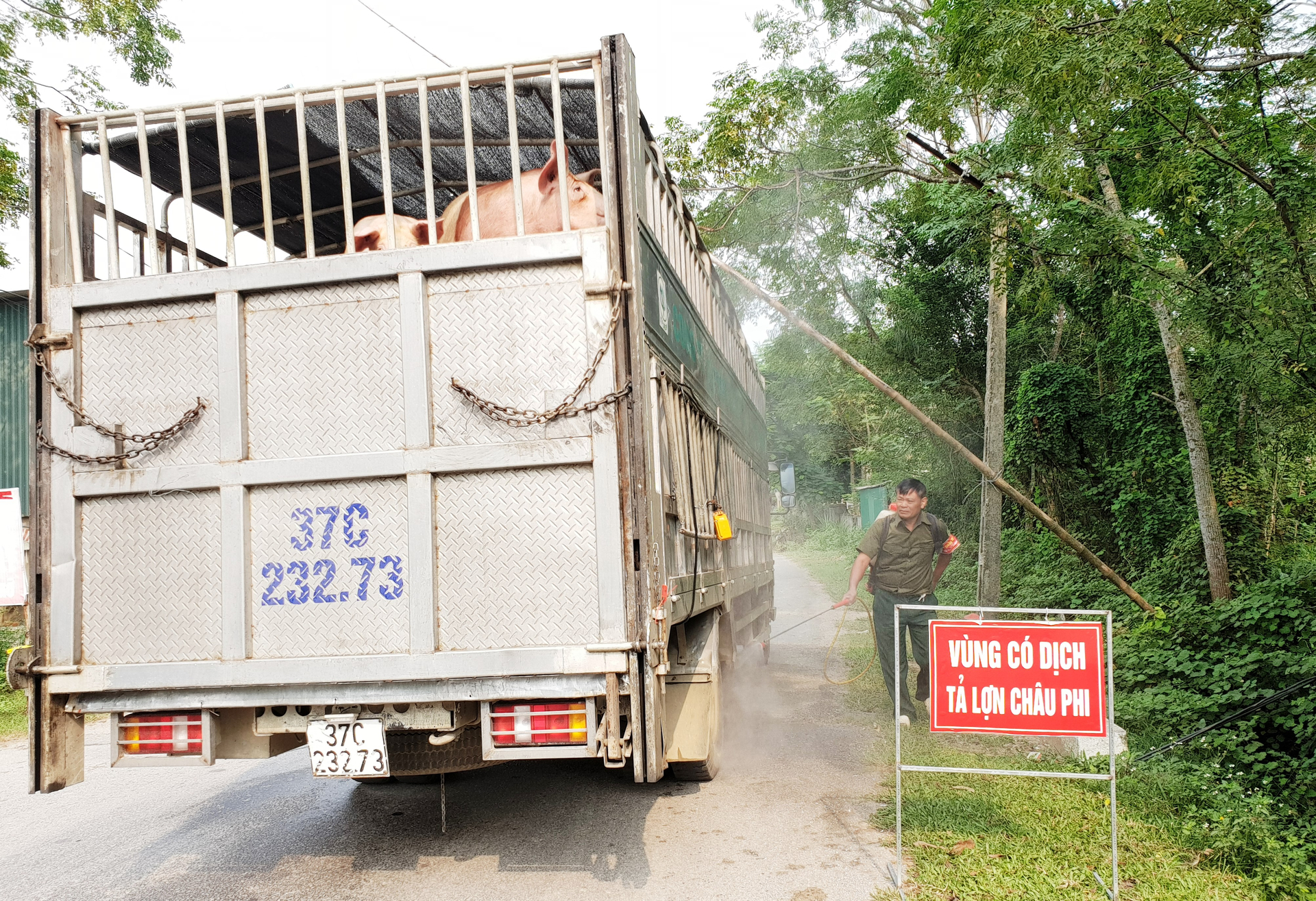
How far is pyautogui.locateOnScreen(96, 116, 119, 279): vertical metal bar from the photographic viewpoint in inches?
163

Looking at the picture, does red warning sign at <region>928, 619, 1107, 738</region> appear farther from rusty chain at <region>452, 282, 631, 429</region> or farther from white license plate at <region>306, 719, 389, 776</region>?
white license plate at <region>306, 719, 389, 776</region>

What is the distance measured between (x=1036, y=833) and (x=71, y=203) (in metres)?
5.38

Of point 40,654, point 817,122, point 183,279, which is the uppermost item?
point 817,122

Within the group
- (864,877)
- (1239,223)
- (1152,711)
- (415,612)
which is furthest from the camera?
(1152,711)

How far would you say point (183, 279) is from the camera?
13.3ft

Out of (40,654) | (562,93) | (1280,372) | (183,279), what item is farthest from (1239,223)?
(40,654)

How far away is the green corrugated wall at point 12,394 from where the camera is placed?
1302 centimetres

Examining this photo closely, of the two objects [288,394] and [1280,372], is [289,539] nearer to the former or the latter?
[288,394]

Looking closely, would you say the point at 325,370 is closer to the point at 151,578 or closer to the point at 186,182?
the point at 186,182

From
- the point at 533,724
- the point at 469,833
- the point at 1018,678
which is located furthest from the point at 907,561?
the point at 533,724

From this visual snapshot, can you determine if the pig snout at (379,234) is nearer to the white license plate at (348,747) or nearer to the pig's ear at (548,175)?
the pig's ear at (548,175)

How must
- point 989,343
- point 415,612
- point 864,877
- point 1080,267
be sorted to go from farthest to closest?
point 989,343 < point 1080,267 < point 864,877 < point 415,612

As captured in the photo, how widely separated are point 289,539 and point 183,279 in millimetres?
1228

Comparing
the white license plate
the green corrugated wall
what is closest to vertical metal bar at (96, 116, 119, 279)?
the white license plate
